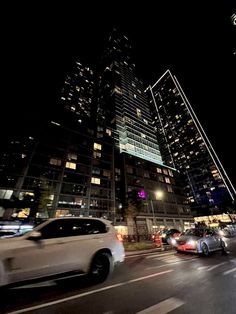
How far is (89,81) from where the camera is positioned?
3765 inches

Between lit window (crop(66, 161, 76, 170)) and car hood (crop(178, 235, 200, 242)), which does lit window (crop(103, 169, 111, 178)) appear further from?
car hood (crop(178, 235, 200, 242))

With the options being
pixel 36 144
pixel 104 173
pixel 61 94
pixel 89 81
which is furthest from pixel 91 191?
pixel 89 81

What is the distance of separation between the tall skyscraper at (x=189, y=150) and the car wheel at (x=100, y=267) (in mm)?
103977

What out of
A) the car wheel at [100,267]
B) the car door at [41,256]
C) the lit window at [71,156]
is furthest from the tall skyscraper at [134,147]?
the car door at [41,256]

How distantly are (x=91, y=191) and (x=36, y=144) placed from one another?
17.7 m

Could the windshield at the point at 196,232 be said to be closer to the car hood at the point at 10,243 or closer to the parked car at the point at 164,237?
the parked car at the point at 164,237

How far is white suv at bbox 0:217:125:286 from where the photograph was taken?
373cm

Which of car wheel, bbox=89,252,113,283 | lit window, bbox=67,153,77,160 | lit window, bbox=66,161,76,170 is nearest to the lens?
car wheel, bbox=89,252,113,283

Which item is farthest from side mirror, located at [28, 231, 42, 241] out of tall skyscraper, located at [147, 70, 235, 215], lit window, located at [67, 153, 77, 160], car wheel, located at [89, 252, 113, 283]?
tall skyscraper, located at [147, 70, 235, 215]

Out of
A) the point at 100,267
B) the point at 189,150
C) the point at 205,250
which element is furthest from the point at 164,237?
the point at 189,150

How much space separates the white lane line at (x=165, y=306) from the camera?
123 inches

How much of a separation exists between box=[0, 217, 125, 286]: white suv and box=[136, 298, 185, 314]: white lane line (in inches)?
84.8

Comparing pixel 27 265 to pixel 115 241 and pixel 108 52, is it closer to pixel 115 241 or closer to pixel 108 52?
pixel 115 241

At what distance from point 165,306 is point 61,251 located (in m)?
2.67
